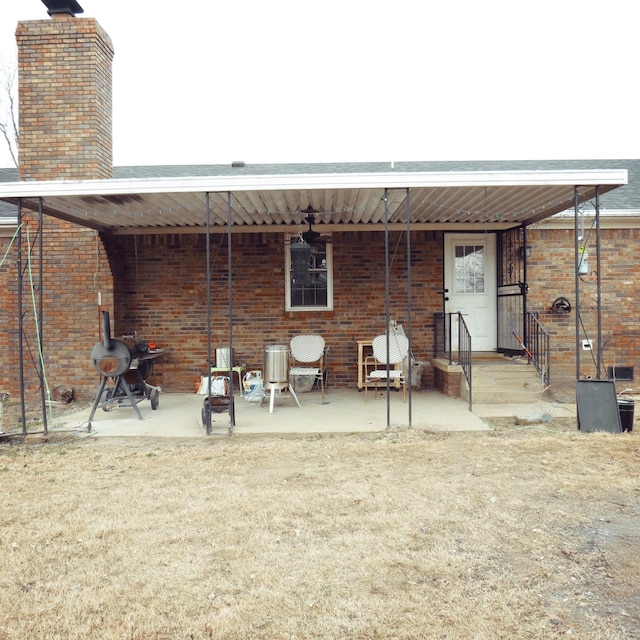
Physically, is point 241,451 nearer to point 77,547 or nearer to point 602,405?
point 77,547

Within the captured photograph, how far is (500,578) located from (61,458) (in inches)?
173

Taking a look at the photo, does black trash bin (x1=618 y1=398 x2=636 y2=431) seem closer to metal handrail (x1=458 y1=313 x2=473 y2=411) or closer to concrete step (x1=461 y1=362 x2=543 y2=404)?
concrete step (x1=461 y1=362 x2=543 y2=404)

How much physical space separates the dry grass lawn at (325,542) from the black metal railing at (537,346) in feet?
9.12

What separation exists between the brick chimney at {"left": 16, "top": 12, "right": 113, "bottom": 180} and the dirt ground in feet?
16.1

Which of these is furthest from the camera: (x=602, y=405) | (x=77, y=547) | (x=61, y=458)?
(x=602, y=405)

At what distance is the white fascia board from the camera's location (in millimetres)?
5871

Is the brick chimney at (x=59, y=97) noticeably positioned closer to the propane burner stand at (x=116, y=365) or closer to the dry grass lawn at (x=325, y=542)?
the propane burner stand at (x=116, y=365)

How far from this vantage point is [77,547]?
3.32 m

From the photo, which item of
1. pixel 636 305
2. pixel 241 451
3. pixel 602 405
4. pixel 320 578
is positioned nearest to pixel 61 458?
pixel 241 451

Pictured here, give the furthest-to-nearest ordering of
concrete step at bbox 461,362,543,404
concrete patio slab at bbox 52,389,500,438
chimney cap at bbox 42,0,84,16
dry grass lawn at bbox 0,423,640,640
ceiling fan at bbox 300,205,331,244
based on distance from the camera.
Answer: chimney cap at bbox 42,0,84,16 → concrete step at bbox 461,362,543,404 → ceiling fan at bbox 300,205,331,244 → concrete patio slab at bbox 52,389,500,438 → dry grass lawn at bbox 0,423,640,640

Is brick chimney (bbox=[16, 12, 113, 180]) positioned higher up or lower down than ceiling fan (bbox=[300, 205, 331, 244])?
higher up

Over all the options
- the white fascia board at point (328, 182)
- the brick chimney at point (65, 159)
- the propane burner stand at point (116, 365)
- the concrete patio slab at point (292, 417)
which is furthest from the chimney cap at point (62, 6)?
the concrete patio slab at point (292, 417)

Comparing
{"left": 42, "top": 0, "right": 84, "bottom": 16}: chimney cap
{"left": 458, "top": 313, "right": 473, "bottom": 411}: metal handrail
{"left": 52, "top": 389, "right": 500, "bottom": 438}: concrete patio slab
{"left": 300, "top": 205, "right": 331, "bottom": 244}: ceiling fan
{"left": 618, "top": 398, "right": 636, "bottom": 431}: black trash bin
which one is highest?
{"left": 42, "top": 0, "right": 84, "bottom": 16}: chimney cap

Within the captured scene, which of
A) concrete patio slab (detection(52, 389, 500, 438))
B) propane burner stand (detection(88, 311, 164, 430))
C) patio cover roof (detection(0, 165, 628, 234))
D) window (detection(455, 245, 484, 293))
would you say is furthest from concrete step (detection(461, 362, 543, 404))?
propane burner stand (detection(88, 311, 164, 430))
